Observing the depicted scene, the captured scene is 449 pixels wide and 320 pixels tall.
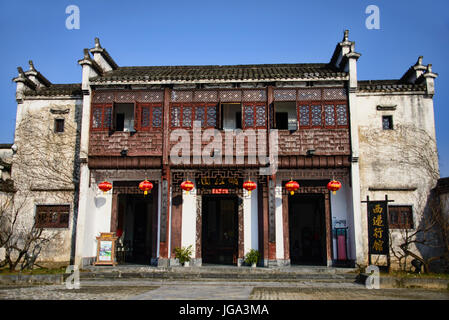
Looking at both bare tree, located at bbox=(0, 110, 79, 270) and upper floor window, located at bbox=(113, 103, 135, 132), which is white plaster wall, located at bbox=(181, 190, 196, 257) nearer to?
upper floor window, located at bbox=(113, 103, 135, 132)

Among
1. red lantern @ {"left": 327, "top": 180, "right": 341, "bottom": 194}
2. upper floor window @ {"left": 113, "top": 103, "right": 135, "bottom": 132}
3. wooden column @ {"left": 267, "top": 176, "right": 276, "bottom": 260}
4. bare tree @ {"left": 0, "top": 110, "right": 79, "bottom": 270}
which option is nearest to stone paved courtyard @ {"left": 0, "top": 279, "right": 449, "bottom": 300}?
wooden column @ {"left": 267, "top": 176, "right": 276, "bottom": 260}

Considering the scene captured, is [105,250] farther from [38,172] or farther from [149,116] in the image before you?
[149,116]

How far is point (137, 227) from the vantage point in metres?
18.4

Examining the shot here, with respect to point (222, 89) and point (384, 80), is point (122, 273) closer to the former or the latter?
point (222, 89)

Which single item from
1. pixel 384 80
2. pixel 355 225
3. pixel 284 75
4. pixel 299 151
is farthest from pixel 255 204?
pixel 384 80

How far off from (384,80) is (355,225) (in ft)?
22.0

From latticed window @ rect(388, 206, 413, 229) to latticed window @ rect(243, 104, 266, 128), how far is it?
5702 millimetres

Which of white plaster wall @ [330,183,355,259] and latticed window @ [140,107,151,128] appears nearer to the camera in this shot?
white plaster wall @ [330,183,355,259]

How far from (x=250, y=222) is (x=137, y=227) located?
6.11 metres

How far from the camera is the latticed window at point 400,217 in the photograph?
1423cm

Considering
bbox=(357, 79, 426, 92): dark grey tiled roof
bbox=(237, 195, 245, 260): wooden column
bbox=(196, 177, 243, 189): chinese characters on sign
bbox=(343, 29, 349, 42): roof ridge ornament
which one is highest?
bbox=(343, 29, 349, 42): roof ridge ornament

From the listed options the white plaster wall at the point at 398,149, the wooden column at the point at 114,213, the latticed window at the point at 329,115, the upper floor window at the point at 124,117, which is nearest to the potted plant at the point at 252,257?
the white plaster wall at the point at 398,149

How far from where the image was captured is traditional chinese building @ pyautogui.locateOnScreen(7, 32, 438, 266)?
1437 centimetres

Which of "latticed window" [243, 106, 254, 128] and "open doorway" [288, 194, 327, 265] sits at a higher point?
"latticed window" [243, 106, 254, 128]
